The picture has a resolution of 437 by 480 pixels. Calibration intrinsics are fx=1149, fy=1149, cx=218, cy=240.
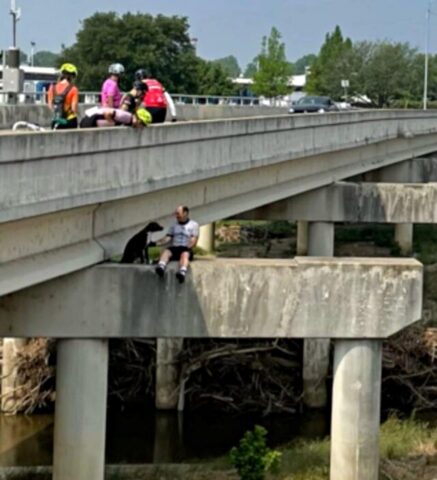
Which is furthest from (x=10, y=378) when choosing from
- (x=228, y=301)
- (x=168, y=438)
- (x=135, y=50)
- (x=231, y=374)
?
(x=135, y=50)

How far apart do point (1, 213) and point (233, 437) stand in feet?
35.0

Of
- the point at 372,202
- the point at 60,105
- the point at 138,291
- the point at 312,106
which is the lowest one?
the point at 138,291

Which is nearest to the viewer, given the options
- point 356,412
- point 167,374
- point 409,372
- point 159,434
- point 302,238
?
point 356,412

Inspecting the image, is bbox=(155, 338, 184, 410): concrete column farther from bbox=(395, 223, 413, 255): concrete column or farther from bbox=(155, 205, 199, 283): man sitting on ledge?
bbox=(395, 223, 413, 255): concrete column

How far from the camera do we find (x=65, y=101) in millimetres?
12977

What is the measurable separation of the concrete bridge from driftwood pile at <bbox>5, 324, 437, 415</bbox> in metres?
6.69

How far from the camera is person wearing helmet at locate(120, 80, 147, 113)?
43.8ft

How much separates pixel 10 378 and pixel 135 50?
54776 mm

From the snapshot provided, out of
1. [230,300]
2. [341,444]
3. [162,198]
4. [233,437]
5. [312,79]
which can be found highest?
[312,79]

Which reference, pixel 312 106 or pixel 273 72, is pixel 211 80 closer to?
pixel 273 72

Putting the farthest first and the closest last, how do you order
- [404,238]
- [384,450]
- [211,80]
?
1. [211,80]
2. [404,238]
3. [384,450]

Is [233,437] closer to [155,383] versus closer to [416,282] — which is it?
[155,383]

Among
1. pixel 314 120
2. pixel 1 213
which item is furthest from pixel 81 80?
pixel 1 213

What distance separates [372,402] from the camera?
45.1ft
